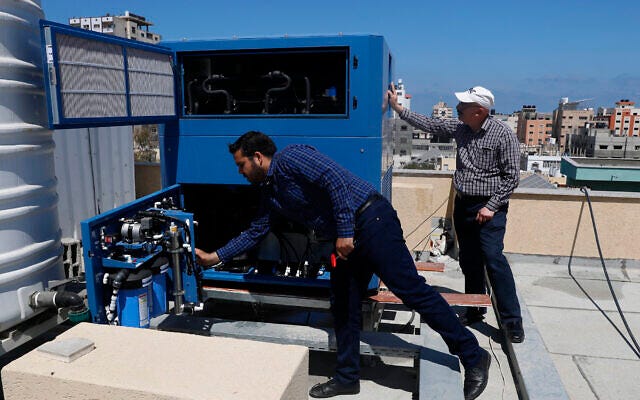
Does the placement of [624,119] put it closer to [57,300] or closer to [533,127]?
[533,127]

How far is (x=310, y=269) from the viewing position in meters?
4.29

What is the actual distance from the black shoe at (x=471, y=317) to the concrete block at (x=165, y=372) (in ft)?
8.22

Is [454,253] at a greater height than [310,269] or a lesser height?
lesser

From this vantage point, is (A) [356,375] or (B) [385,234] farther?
(A) [356,375]

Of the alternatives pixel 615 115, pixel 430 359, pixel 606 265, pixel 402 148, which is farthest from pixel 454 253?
pixel 615 115

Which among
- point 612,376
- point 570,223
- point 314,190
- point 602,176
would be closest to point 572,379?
point 612,376

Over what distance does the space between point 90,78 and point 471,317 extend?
11.3 ft

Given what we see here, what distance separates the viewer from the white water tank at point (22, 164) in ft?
9.63

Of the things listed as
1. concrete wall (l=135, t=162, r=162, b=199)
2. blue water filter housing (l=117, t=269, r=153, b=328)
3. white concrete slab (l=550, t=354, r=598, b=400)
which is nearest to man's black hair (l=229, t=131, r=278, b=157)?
blue water filter housing (l=117, t=269, r=153, b=328)

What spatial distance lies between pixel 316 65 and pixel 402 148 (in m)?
72.1

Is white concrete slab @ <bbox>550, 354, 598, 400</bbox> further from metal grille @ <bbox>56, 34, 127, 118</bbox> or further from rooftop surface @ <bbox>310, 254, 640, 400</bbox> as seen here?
metal grille @ <bbox>56, 34, 127, 118</bbox>

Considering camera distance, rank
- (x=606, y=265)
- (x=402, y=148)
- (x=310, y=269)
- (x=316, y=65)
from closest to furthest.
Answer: (x=310, y=269)
(x=316, y=65)
(x=606, y=265)
(x=402, y=148)

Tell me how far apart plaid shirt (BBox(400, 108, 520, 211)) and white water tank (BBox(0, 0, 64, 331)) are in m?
2.89

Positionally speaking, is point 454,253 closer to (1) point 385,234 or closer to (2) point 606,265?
(2) point 606,265
